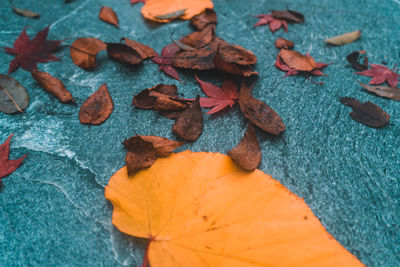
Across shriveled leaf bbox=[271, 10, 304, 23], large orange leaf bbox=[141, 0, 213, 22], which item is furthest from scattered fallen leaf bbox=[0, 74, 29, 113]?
shriveled leaf bbox=[271, 10, 304, 23]

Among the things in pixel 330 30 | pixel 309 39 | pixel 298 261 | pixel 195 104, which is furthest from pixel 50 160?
pixel 330 30

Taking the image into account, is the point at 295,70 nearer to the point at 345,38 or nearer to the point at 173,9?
the point at 345,38

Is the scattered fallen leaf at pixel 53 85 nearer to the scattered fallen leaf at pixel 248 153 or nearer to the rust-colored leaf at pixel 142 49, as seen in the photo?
the rust-colored leaf at pixel 142 49

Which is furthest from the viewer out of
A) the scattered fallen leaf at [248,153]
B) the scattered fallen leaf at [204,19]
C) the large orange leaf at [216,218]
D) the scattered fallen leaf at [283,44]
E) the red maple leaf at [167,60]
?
the scattered fallen leaf at [204,19]

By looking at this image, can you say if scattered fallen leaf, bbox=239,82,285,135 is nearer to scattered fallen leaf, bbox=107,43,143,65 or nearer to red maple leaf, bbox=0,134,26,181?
scattered fallen leaf, bbox=107,43,143,65

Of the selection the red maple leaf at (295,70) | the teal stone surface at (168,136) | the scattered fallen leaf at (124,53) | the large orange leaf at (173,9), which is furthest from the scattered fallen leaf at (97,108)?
the red maple leaf at (295,70)

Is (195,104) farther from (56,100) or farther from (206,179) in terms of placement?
(56,100)

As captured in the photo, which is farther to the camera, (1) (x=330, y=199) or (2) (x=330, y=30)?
(2) (x=330, y=30)
